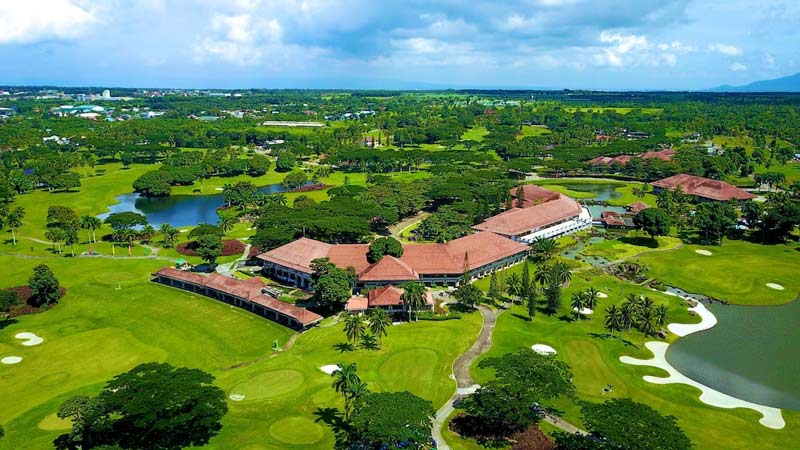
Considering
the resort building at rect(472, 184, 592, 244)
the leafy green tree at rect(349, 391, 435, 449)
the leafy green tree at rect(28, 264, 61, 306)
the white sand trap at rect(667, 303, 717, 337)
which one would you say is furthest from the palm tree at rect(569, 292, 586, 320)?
the leafy green tree at rect(28, 264, 61, 306)

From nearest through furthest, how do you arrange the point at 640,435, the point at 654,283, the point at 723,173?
the point at 640,435 → the point at 654,283 → the point at 723,173

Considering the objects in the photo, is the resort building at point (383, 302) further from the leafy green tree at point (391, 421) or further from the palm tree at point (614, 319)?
the leafy green tree at point (391, 421)

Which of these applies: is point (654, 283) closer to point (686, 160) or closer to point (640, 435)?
point (640, 435)

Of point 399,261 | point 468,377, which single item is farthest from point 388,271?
point 468,377

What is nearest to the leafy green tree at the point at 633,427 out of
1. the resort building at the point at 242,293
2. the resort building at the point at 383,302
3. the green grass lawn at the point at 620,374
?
the green grass lawn at the point at 620,374

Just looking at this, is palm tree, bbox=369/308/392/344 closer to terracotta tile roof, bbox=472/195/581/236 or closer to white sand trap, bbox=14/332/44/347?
white sand trap, bbox=14/332/44/347

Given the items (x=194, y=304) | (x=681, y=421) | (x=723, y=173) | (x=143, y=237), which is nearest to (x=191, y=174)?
(x=143, y=237)
